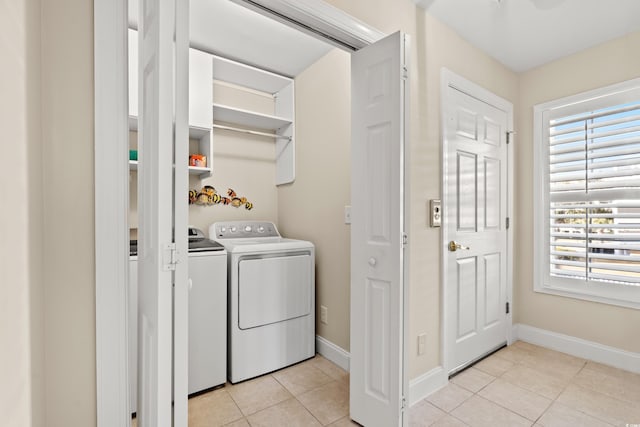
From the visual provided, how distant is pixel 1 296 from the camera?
1.65 ft

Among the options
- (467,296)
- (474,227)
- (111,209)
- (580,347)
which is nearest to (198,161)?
(111,209)

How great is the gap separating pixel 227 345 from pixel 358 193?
4.68 feet

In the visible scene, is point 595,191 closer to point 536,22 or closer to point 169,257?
point 536,22

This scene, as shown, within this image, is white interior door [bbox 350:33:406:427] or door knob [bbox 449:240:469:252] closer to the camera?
white interior door [bbox 350:33:406:427]

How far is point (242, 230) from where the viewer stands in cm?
267

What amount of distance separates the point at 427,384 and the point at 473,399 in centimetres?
29

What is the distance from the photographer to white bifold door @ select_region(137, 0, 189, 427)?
0.84m

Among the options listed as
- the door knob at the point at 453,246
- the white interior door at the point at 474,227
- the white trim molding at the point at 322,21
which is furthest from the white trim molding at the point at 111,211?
the door knob at the point at 453,246

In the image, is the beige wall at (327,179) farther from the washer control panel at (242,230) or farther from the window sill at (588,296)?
the window sill at (588,296)

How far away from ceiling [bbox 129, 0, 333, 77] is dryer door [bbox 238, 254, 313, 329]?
1642mm

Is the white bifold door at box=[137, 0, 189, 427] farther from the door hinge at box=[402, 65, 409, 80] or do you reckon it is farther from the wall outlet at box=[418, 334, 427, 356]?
the wall outlet at box=[418, 334, 427, 356]

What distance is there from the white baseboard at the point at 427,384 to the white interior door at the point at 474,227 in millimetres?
108

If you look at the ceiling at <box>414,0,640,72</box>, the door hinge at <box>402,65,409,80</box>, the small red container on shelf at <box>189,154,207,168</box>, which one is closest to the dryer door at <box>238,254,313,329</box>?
the small red container on shelf at <box>189,154,207,168</box>

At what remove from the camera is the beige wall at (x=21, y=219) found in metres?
0.53
